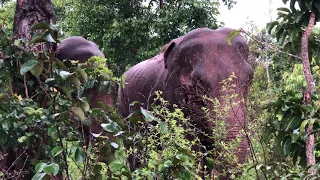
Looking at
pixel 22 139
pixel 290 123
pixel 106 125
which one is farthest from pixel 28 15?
pixel 290 123

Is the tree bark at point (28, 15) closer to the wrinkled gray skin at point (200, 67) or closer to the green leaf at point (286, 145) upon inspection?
the green leaf at point (286, 145)

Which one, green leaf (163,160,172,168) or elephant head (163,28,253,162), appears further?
elephant head (163,28,253,162)

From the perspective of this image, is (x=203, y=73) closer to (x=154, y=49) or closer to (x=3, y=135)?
(x=3, y=135)

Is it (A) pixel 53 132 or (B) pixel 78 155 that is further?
(A) pixel 53 132

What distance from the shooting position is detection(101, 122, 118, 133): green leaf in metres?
2.39

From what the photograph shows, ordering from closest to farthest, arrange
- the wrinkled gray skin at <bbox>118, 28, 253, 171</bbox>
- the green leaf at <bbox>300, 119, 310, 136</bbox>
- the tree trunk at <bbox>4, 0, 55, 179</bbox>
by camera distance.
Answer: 1. the green leaf at <bbox>300, 119, 310, 136</bbox>
2. the tree trunk at <bbox>4, 0, 55, 179</bbox>
3. the wrinkled gray skin at <bbox>118, 28, 253, 171</bbox>

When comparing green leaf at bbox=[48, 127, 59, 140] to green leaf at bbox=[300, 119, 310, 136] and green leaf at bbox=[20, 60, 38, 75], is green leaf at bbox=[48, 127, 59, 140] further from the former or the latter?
green leaf at bbox=[300, 119, 310, 136]

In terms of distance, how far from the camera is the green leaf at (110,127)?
2393 millimetres

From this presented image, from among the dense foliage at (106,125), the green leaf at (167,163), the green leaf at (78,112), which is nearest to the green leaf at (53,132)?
the dense foliage at (106,125)

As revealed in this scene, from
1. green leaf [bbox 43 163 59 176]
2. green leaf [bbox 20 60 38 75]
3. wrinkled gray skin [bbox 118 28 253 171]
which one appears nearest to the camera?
green leaf [bbox 43 163 59 176]

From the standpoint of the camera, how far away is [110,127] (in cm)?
242

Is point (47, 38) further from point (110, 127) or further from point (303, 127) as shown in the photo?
point (303, 127)

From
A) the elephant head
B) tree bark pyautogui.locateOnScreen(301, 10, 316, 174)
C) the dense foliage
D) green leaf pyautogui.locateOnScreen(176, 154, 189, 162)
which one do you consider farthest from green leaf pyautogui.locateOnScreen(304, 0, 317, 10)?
the elephant head

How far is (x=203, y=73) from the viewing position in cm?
580
